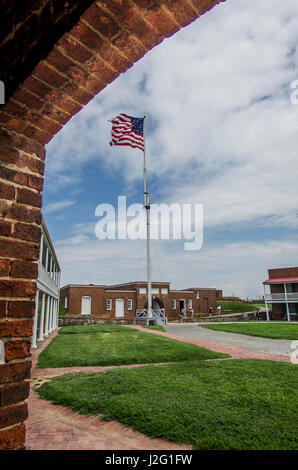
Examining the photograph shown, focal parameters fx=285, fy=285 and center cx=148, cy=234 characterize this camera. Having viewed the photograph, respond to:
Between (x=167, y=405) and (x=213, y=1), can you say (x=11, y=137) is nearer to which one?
(x=213, y=1)

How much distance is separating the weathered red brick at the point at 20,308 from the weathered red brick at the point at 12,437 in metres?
0.63

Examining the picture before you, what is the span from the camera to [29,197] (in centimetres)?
192

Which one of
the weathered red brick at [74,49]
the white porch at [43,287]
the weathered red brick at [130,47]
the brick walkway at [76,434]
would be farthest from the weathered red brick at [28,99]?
the white porch at [43,287]

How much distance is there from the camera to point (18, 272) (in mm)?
1767

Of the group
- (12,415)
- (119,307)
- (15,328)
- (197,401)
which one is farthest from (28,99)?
(119,307)

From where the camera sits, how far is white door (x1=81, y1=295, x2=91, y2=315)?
1283 inches

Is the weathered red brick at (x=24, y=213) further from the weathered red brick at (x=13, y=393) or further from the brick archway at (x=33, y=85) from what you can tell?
the weathered red brick at (x=13, y=393)

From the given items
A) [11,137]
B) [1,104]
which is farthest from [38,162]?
[1,104]

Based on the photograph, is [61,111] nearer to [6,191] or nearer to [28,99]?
[28,99]

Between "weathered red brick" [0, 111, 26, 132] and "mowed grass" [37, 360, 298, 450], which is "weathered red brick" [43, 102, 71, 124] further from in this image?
"mowed grass" [37, 360, 298, 450]

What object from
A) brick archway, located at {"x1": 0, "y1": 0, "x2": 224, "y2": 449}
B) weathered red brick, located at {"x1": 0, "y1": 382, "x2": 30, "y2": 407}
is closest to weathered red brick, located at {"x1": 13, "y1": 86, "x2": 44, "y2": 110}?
brick archway, located at {"x1": 0, "y1": 0, "x2": 224, "y2": 449}

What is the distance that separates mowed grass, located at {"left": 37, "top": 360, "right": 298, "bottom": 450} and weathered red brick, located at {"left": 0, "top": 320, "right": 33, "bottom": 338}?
244 centimetres

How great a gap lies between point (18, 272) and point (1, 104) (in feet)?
3.45

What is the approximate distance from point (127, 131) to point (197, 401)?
15255 mm
